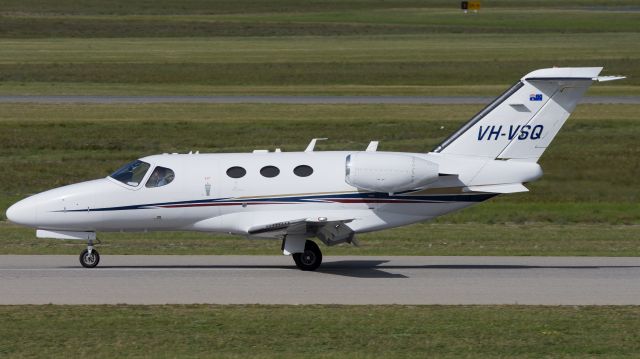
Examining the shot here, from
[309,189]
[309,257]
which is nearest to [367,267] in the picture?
[309,257]

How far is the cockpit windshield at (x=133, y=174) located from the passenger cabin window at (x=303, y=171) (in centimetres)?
298

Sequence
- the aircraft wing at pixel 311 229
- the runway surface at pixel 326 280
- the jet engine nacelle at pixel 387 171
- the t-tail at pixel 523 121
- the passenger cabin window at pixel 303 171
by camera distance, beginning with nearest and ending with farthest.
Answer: the runway surface at pixel 326 280, the aircraft wing at pixel 311 229, the jet engine nacelle at pixel 387 171, the passenger cabin window at pixel 303 171, the t-tail at pixel 523 121

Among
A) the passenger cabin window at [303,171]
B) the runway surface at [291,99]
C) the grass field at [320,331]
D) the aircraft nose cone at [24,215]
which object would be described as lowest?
the grass field at [320,331]

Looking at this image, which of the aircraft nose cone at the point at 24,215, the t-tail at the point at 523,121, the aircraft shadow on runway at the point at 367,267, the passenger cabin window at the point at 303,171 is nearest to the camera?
the aircraft nose cone at the point at 24,215

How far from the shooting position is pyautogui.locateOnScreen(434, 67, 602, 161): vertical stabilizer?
2278 cm

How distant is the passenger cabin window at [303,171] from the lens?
2264cm

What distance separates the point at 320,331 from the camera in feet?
55.8

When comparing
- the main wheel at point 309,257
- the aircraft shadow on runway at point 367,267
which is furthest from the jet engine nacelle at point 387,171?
the aircraft shadow on runway at point 367,267

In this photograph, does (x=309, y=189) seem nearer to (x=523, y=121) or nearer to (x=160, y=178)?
(x=160, y=178)

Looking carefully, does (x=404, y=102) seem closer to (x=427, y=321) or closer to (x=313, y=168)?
(x=313, y=168)

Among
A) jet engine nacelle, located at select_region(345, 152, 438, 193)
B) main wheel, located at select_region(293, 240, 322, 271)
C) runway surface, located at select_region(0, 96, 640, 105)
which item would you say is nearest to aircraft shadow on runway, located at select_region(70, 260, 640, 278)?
main wheel, located at select_region(293, 240, 322, 271)

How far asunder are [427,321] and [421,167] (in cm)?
496

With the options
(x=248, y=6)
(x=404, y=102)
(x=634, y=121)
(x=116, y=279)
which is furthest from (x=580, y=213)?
(x=248, y=6)

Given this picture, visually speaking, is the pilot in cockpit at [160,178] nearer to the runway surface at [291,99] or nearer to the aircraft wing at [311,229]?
the aircraft wing at [311,229]
